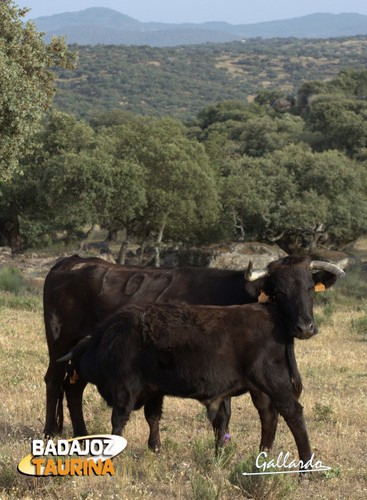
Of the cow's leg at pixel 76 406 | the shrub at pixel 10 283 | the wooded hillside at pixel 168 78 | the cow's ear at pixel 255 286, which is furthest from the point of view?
the wooded hillside at pixel 168 78

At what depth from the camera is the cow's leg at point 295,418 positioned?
6.76 meters

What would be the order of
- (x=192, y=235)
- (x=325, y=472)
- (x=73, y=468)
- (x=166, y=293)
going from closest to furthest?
(x=73, y=468) < (x=325, y=472) < (x=166, y=293) < (x=192, y=235)

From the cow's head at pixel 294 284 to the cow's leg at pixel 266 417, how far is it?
2.31 ft

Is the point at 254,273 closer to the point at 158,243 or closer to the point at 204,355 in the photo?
the point at 204,355

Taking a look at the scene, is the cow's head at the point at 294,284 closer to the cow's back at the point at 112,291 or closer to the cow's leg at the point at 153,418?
the cow's back at the point at 112,291

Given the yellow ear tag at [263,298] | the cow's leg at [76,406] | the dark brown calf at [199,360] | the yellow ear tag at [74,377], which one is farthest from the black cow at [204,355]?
the cow's leg at [76,406]

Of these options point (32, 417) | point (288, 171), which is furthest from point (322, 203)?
point (32, 417)

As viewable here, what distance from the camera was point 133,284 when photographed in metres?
8.06

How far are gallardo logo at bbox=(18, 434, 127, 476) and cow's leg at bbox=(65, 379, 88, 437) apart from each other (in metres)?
1.20

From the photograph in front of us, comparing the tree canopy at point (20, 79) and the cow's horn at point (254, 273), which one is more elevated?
the tree canopy at point (20, 79)

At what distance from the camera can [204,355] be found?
674 cm

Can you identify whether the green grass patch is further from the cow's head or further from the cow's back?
the cow's back

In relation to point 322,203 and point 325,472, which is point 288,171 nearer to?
point 322,203

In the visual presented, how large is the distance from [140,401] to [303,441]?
146 centimetres
